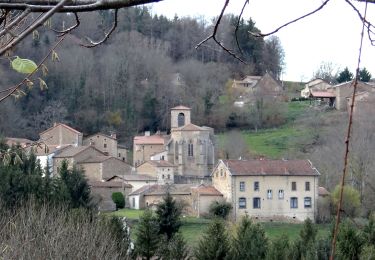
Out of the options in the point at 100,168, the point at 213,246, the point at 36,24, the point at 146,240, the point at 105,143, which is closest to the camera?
the point at 36,24

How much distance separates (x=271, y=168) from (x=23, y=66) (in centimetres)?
3403

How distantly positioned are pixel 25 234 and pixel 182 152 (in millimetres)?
27878

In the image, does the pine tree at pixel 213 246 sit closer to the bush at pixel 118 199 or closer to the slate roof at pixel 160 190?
the slate roof at pixel 160 190

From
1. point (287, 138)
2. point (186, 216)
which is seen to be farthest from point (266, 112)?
point (186, 216)

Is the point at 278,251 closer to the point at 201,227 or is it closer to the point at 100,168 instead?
the point at 201,227

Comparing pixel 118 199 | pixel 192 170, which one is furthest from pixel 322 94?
pixel 118 199

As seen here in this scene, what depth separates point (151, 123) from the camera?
5119cm

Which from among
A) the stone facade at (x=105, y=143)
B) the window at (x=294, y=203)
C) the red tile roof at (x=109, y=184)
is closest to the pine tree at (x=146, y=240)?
the window at (x=294, y=203)

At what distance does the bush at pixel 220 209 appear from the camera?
3300 centimetres

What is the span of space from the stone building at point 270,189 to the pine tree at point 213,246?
14.2 meters

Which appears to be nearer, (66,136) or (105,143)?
(66,136)

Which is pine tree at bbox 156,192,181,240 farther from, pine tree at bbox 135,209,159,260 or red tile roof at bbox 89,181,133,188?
red tile roof at bbox 89,181,133,188

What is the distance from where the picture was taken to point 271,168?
115 feet

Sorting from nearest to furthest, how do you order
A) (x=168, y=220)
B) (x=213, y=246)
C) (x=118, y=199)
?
(x=213, y=246) < (x=168, y=220) < (x=118, y=199)
